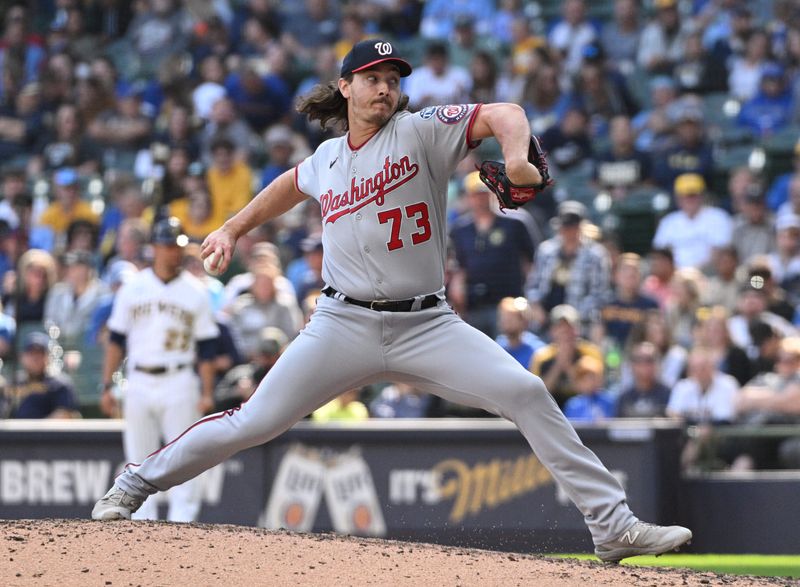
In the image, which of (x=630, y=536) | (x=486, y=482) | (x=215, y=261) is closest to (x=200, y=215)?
(x=486, y=482)

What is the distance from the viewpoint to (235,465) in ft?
31.6

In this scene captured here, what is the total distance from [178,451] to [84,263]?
697 cm

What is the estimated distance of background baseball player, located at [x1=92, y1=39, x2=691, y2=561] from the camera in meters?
5.22

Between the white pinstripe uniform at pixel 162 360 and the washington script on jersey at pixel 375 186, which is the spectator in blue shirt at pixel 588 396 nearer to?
the white pinstripe uniform at pixel 162 360

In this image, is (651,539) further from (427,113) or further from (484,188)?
(484,188)

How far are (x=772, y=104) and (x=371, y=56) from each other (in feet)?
28.1

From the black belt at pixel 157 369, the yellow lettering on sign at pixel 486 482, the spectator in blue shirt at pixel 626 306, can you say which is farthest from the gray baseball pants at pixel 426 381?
the spectator in blue shirt at pixel 626 306

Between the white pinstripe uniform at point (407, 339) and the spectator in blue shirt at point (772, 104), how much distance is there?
832 centimetres

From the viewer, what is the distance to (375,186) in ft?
17.3

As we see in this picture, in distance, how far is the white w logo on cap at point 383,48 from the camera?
5.23 m

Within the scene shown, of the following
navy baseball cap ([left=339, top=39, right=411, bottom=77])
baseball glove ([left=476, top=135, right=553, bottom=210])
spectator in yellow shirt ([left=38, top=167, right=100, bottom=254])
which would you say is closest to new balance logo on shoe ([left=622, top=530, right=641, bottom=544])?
baseball glove ([left=476, top=135, right=553, bottom=210])

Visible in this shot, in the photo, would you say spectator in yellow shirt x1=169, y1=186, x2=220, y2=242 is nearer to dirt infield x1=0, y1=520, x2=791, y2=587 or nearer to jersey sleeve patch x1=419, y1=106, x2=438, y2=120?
dirt infield x1=0, y1=520, x2=791, y2=587

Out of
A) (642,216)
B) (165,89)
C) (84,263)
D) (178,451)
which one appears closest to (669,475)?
(642,216)

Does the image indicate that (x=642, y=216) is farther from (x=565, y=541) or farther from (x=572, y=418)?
(x=565, y=541)
